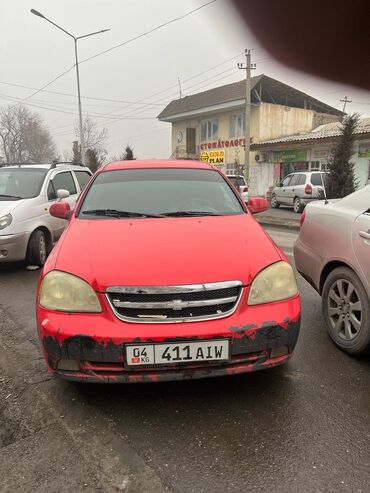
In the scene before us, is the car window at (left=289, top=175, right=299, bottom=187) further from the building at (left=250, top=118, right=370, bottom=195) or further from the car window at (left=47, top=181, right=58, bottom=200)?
the car window at (left=47, top=181, right=58, bottom=200)

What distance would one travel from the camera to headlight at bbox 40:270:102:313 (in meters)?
2.41

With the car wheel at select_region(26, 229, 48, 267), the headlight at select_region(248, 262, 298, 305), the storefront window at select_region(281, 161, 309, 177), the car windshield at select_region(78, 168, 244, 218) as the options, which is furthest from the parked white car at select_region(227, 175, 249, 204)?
the headlight at select_region(248, 262, 298, 305)

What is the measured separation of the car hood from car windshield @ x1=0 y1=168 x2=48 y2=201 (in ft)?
13.0

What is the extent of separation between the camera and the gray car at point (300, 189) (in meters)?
15.8

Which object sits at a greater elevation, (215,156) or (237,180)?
(215,156)

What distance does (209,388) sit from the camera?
271 cm

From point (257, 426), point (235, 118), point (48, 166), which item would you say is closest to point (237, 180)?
point (48, 166)

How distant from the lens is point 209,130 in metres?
31.5

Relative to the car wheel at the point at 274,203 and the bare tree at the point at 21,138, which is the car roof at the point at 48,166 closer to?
the car wheel at the point at 274,203

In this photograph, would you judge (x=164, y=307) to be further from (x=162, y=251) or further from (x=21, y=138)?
(x=21, y=138)

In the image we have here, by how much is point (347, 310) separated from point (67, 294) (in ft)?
7.25

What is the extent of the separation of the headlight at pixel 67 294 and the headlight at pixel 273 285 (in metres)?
0.95

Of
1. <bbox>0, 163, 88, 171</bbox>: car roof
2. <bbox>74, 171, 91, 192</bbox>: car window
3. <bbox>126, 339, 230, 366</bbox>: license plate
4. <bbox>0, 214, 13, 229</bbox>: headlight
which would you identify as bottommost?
<bbox>126, 339, 230, 366</bbox>: license plate

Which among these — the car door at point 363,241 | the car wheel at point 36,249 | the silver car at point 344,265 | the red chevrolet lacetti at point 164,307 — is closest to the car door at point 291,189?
the car wheel at point 36,249
